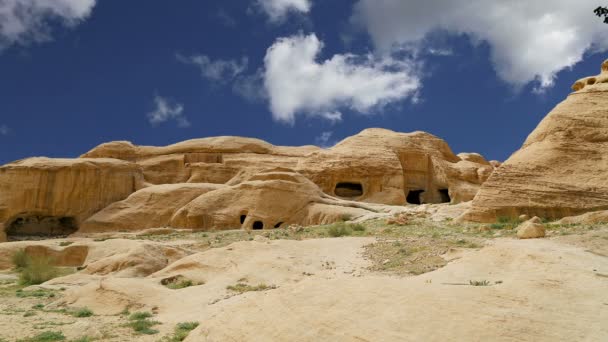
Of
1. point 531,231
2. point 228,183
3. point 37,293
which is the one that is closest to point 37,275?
point 37,293

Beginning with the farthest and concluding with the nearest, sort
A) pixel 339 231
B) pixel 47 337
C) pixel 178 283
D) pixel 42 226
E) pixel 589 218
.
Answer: pixel 42 226
pixel 339 231
pixel 589 218
pixel 178 283
pixel 47 337

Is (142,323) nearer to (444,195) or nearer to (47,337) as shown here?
(47,337)

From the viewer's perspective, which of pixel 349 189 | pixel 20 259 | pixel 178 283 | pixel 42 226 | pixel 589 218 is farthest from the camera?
pixel 349 189

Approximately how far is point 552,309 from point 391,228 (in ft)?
49.4

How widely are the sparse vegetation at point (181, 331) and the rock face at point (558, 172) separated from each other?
13728 mm

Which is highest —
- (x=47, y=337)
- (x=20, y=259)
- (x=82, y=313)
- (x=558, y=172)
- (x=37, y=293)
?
(x=558, y=172)

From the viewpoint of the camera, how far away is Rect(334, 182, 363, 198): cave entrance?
41.7 meters

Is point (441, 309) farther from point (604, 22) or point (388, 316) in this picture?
point (604, 22)

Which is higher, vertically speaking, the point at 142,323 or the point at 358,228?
the point at 358,228

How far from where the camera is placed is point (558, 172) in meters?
20.6

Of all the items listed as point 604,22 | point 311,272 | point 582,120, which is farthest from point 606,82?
point 311,272

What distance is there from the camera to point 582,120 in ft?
72.5

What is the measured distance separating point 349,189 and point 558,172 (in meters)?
22.3

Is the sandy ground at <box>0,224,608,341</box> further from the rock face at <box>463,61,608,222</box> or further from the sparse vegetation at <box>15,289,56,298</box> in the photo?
the rock face at <box>463,61,608,222</box>
